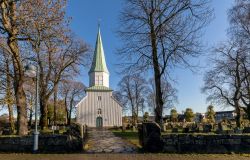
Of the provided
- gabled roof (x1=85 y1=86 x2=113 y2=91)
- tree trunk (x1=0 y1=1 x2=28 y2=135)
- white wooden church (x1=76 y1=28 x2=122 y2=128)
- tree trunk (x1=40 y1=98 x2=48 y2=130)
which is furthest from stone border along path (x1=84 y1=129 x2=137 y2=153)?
gabled roof (x1=85 y1=86 x2=113 y2=91)

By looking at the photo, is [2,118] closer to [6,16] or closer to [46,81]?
[46,81]

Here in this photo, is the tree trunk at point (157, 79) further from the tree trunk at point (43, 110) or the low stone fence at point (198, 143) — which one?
the tree trunk at point (43, 110)

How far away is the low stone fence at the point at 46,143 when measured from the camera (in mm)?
11766

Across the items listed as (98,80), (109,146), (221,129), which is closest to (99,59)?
(98,80)

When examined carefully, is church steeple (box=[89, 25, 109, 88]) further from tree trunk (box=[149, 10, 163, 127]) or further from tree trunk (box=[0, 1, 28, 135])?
tree trunk (box=[0, 1, 28, 135])

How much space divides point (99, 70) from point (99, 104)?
22.5 feet

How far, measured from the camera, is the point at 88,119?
50375mm

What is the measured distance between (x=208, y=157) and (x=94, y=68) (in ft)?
145

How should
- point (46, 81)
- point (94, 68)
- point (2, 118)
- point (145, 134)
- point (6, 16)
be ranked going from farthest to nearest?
point (94, 68)
point (2, 118)
point (46, 81)
point (6, 16)
point (145, 134)

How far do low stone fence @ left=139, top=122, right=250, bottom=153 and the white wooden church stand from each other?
38858 mm

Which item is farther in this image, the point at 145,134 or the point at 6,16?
the point at 6,16

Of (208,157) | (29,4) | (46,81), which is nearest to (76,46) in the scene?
(46,81)

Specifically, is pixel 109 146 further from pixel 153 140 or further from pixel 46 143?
pixel 46 143

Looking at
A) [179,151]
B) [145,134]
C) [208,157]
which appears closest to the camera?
[208,157]
